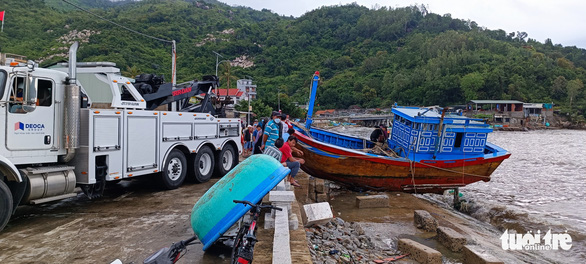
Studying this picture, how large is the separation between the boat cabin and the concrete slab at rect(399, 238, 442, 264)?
5.51 m

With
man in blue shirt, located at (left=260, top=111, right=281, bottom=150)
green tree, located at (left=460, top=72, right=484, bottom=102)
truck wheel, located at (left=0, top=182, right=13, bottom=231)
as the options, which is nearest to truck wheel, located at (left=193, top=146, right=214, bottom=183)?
man in blue shirt, located at (left=260, top=111, right=281, bottom=150)

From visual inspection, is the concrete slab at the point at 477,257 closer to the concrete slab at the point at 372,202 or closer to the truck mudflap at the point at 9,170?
the concrete slab at the point at 372,202

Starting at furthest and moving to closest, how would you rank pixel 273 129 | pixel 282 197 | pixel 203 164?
pixel 203 164 → pixel 273 129 → pixel 282 197

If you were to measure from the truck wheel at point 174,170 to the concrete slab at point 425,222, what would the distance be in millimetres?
5636

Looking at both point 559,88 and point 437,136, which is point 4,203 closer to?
point 437,136

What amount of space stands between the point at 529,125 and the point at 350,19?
96.7 m

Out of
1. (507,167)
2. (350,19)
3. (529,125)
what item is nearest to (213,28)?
(350,19)

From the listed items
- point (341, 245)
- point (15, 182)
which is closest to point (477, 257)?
point (341, 245)

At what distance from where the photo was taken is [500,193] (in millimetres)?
15492

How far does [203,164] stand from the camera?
374 inches

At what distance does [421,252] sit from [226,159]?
6.34 m

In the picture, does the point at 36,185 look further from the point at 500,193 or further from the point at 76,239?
the point at 500,193

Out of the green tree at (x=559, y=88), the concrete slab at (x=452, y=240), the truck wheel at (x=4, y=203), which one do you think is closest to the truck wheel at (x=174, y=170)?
the truck wheel at (x=4, y=203)

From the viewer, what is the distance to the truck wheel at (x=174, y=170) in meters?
8.06
